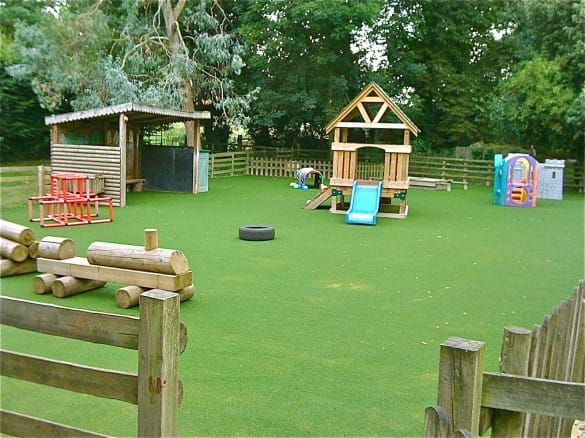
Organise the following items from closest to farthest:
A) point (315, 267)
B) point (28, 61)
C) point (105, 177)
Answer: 1. point (315, 267)
2. point (105, 177)
3. point (28, 61)

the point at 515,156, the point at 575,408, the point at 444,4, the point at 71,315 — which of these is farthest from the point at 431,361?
the point at 444,4

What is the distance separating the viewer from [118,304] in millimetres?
7055

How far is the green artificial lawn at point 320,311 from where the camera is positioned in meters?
4.50

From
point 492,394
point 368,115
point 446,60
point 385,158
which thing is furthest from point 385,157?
point 446,60

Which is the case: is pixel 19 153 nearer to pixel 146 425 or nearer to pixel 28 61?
pixel 28 61

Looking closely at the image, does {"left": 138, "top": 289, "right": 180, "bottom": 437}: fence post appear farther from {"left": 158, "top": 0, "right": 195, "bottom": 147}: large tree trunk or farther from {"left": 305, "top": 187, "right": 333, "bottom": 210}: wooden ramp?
{"left": 158, "top": 0, "right": 195, "bottom": 147}: large tree trunk

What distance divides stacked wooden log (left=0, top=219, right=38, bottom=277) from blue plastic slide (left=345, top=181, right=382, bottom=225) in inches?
303

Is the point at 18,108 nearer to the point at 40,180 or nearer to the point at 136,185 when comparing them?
the point at 136,185

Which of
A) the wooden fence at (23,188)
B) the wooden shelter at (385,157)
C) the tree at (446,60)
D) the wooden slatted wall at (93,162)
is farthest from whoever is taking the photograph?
the tree at (446,60)

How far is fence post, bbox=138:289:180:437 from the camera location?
8.19ft

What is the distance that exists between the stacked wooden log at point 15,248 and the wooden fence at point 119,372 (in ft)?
19.0

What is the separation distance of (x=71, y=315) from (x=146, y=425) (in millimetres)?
556

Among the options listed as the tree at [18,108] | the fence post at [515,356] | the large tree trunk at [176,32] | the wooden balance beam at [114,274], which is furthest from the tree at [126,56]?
the fence post at [515,356]

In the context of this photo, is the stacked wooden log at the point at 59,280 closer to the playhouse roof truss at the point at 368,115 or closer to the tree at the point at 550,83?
the playhouse roof truss at the point at 368,115
